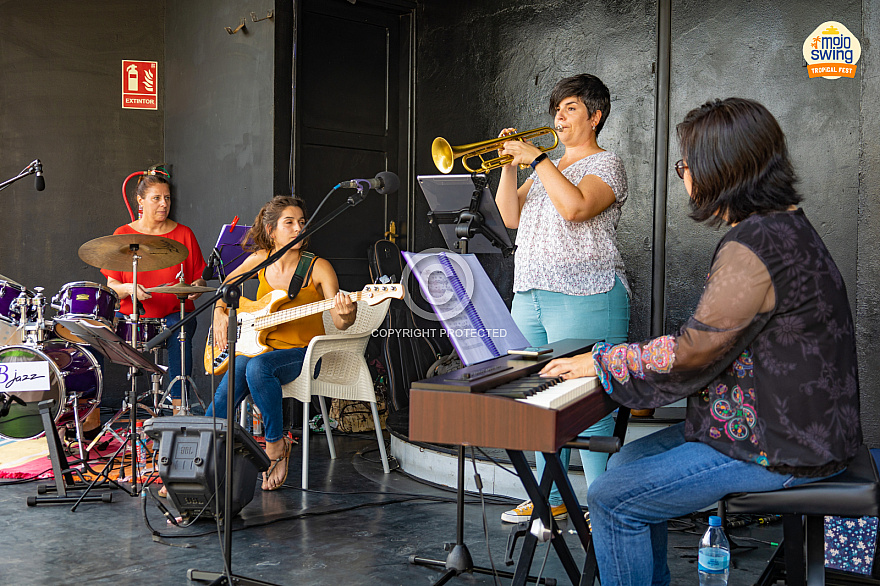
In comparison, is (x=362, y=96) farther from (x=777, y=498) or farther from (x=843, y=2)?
(x=777, y=498)

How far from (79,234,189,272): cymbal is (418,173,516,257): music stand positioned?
6.48ft

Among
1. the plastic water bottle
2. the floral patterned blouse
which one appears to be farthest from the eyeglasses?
the plastic water bottle

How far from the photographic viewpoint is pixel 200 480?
2.89 meters

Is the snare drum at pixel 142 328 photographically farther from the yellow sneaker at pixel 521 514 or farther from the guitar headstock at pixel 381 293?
the yellow sneaker at pixel 521 514

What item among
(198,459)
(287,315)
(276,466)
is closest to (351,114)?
(287,315)

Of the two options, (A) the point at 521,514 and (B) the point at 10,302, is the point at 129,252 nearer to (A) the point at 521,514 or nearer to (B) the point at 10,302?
(B) the point at 10,302

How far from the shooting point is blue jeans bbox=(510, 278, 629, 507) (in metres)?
2.72

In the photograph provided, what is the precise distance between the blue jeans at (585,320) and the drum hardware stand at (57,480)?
198 centimetres

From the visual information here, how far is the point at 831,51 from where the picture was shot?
410 cm

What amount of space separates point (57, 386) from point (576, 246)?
280 centimetres

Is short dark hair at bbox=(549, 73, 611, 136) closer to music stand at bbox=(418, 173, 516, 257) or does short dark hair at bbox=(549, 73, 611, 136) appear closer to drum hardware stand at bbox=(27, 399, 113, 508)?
music stand at bbox=(418, 173, 516, 257)

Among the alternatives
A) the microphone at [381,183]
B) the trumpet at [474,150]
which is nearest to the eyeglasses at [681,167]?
the trumpet at [474,150]

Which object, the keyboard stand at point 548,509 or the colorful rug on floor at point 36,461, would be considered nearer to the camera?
the keyboard stand at point 548,509

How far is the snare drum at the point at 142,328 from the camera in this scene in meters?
4.28
